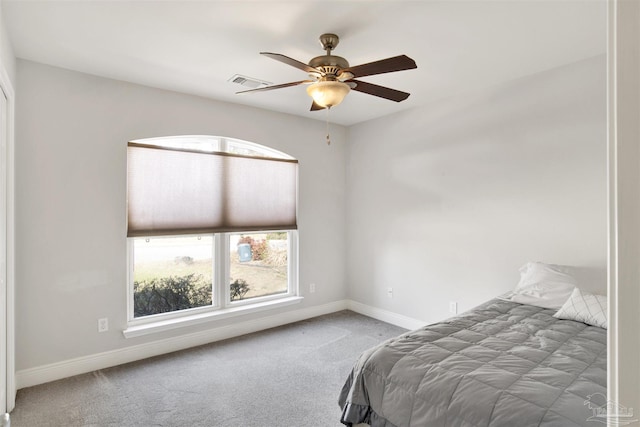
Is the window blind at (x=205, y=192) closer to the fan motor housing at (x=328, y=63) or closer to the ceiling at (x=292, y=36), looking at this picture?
the ceiling at (x=292, y=36)

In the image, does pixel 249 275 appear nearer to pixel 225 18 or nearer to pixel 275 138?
pixel 275 138

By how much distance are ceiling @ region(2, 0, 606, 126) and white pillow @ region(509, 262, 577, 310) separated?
5.65 ft

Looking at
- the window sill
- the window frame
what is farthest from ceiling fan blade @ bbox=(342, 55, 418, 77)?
the window sill

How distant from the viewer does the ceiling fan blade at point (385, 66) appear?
81.6 inches

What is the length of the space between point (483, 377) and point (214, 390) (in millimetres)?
2061

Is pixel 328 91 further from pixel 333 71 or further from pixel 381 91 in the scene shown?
pixel 381 91

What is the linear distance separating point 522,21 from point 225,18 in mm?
1929

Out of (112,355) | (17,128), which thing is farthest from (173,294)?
(17,128)

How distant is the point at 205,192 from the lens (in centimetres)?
377

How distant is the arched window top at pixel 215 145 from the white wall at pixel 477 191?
1.27 m

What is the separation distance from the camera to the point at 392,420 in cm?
176
